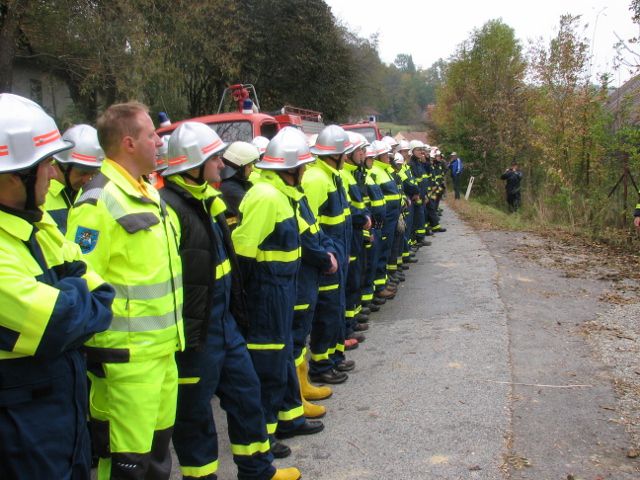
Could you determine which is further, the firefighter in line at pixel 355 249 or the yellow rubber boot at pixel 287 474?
the firefighter in line at pixel 355 249

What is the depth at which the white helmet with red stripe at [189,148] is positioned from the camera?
3.01 meters

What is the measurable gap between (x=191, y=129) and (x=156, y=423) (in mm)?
1509

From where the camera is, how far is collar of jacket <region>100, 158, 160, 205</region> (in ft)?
8.40

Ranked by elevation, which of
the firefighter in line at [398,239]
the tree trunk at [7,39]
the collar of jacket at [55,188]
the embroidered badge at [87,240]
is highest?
the tree trunk at [7,39]

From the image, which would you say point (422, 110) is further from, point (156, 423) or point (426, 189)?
point (156, 423)

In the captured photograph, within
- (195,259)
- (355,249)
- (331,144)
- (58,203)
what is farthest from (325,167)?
(195,259)

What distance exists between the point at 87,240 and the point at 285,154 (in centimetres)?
180

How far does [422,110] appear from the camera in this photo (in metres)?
103

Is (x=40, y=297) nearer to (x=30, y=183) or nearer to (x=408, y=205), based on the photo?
(x=30, y=183)

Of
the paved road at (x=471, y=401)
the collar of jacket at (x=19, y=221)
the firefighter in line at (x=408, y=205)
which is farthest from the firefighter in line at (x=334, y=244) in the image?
the firefighter in line at (x=408, y=205)

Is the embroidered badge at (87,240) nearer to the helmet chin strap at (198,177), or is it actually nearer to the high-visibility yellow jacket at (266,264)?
the helmet chin strap at (198,177)

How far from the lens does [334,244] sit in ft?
16.4

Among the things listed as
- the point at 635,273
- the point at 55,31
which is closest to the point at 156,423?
the point at 635,273

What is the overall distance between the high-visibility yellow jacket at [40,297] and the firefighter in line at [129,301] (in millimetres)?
310
